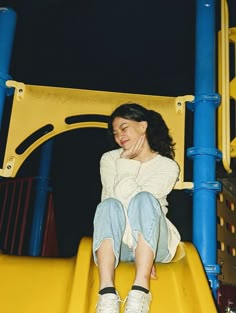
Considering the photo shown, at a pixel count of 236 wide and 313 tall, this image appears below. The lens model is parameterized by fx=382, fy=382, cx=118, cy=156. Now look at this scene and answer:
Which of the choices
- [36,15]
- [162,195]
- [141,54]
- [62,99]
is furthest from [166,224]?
[141,54]

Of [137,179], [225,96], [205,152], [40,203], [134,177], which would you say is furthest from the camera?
[40,203]

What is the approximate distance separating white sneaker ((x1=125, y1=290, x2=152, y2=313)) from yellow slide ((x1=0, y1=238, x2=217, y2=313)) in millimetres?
78

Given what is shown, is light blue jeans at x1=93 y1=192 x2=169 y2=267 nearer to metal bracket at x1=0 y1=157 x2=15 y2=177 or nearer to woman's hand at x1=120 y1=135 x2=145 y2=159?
woman's hand at x1=120 y1=135 x2=145 y2=159

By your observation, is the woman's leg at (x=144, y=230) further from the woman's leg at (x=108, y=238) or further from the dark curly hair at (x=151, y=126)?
the dark curly hair at (x=151, y=126)

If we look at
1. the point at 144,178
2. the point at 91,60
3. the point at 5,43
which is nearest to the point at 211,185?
the point at 144,178

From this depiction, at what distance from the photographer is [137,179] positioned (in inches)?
52.0

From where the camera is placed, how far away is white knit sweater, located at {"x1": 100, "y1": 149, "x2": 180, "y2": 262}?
1.19 metres

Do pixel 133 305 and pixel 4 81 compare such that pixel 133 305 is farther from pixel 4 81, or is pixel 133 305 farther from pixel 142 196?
pixel 4 81

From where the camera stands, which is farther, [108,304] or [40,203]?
[40,203]

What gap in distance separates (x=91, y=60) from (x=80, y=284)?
9.82ft

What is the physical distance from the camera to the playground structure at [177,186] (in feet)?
3.37

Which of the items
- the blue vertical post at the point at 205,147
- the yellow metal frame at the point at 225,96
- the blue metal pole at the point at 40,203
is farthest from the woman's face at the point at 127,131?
the blue metal pole at the point at 40,203

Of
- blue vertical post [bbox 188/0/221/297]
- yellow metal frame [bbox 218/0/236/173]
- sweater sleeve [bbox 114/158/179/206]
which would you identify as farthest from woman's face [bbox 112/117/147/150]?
yellow metal frame [bbox 218/0/236/173]

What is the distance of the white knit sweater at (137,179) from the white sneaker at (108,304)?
241mm
